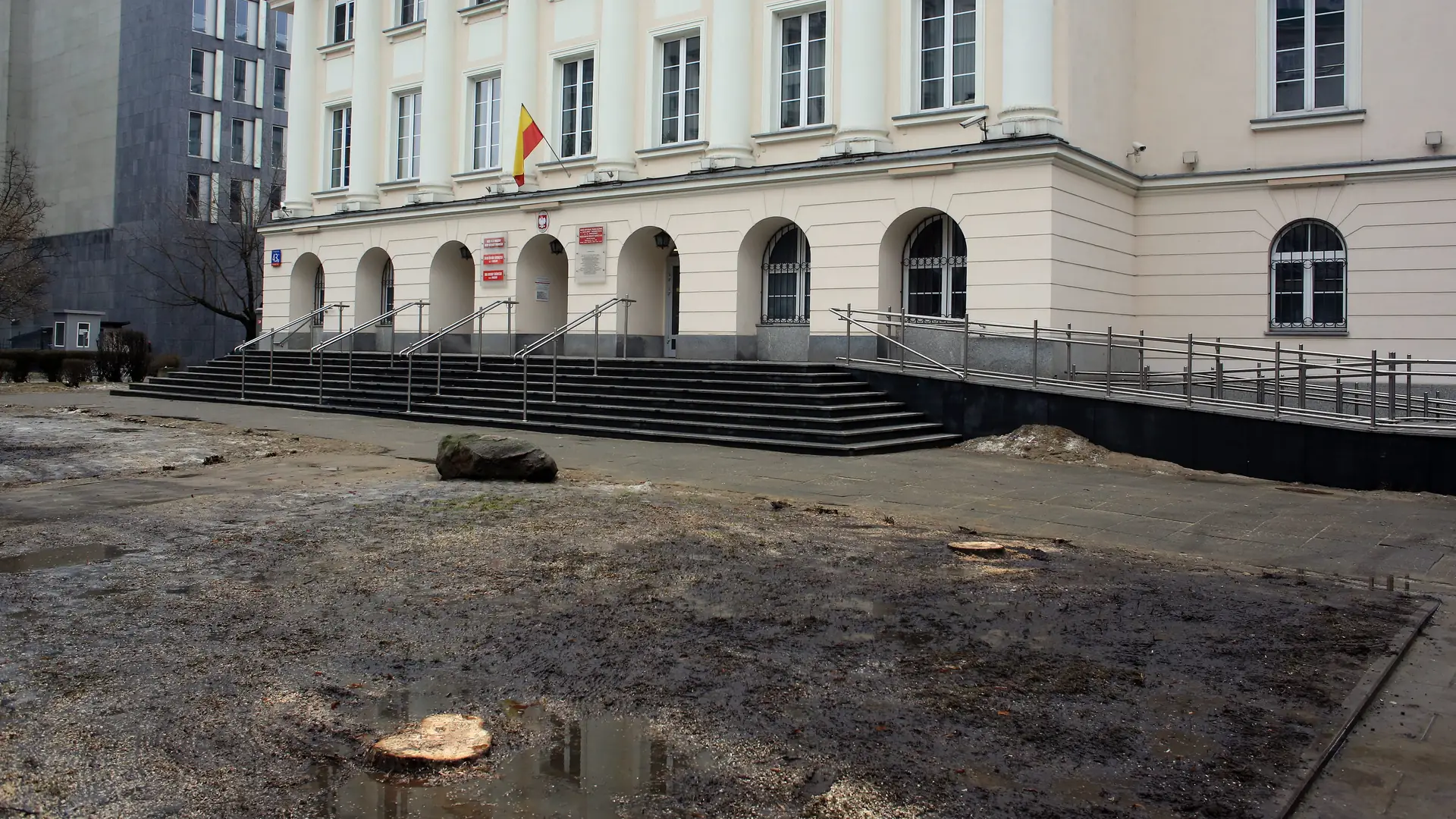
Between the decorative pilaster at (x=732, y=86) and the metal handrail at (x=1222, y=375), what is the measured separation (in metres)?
4.63

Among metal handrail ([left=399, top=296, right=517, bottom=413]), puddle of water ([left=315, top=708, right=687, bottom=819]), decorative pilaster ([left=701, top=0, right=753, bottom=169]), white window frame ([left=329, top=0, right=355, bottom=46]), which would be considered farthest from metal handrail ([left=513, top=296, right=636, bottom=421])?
puddle of water ([left=315, top=708, right=687, bottom=819])

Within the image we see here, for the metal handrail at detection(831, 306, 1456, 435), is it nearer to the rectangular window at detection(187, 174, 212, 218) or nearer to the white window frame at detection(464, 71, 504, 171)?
the white window frame at detection(464, 71, 504, 171)

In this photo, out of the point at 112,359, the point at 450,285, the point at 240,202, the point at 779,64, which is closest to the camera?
the point at 779,64

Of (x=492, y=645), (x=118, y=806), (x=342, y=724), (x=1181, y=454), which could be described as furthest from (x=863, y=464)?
(x=118, y=806)

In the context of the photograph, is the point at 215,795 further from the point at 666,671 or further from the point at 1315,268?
the point at 1315,268

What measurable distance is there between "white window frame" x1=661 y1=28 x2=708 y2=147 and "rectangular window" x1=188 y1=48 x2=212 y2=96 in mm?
42656

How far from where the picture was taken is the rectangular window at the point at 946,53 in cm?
2133

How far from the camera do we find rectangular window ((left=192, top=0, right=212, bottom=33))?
5812 centimetres

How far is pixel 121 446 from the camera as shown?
1575cm

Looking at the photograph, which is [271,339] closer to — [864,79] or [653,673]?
[864,79]

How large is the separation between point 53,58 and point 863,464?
218ft

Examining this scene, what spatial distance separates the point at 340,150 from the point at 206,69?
1257 inches

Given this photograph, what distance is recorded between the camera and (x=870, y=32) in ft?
71.6

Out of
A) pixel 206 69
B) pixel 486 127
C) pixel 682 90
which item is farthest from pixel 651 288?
pixel 206 69
